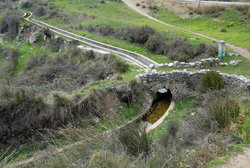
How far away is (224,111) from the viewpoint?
26.3 feet

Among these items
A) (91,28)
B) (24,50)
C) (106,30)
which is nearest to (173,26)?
(106,30)

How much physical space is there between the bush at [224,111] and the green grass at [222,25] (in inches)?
408

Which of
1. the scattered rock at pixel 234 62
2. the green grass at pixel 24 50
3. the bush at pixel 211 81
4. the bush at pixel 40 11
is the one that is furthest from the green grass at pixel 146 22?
the green grass at pixel 24 50

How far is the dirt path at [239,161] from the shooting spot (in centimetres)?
593

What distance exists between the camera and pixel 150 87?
49.0ft

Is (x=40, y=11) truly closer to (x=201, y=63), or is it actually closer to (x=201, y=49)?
(x=201, y=49)

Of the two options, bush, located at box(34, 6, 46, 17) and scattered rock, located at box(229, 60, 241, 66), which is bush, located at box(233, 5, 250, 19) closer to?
scattered rock, located at box(229, 60, 241, 66)

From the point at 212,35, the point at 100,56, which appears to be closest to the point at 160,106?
the point at 100,56

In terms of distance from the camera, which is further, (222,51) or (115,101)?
(222,51)

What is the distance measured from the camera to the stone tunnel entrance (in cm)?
1321

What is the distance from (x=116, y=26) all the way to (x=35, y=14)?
1886cm

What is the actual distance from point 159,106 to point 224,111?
644 cm

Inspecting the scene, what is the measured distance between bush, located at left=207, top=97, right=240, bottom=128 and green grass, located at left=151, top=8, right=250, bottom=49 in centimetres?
1036

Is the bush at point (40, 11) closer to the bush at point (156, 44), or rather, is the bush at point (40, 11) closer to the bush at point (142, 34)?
the bush at point (142, 34)
